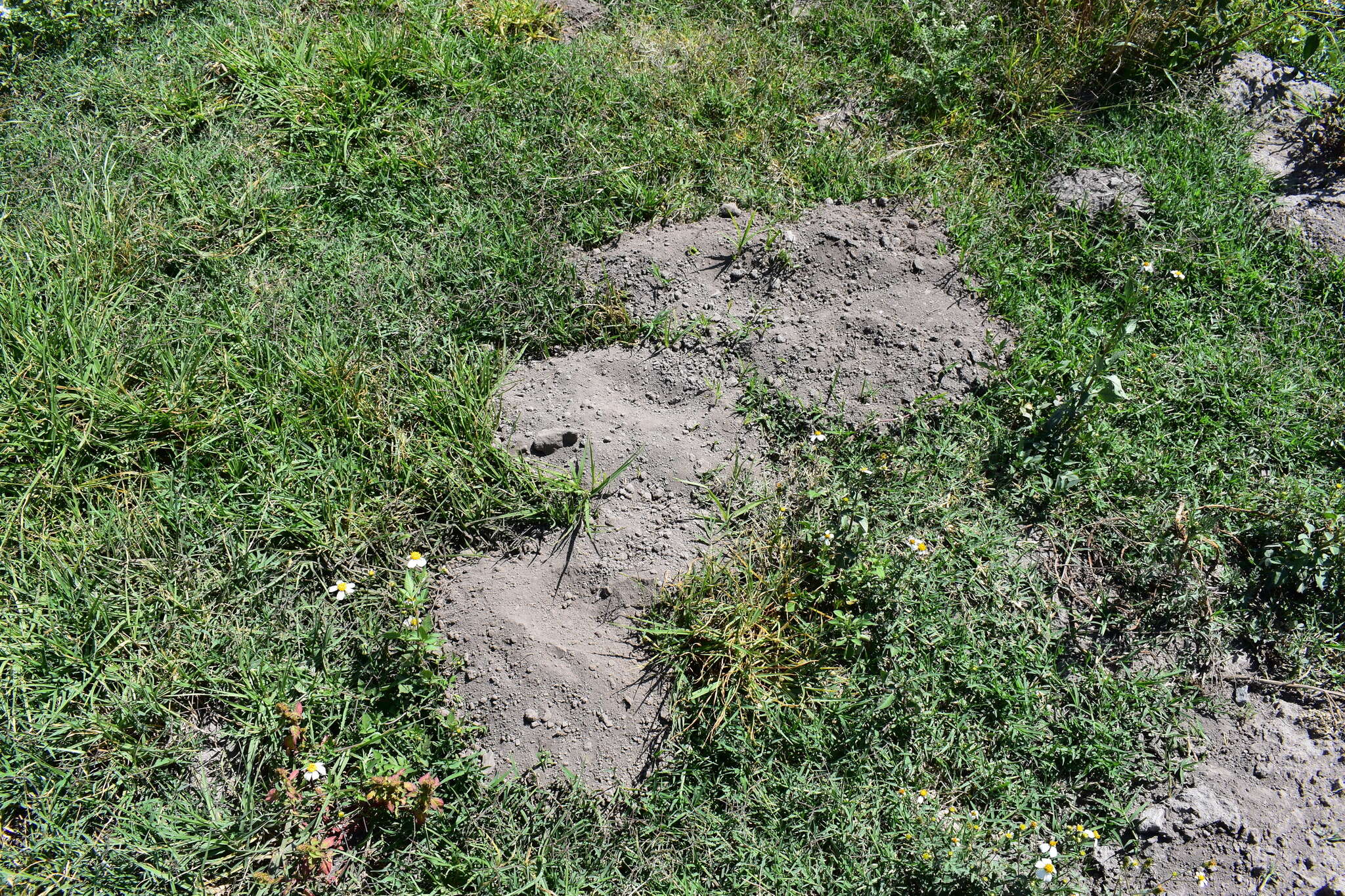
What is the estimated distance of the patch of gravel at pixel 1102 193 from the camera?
3535 millimetres

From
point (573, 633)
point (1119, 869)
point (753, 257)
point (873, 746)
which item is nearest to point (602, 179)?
point (753, 257)

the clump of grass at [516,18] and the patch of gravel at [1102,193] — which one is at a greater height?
the clump of grass at [516,18]

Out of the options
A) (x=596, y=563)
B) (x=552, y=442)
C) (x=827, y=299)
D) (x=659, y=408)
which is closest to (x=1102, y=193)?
(x=827, y=299)

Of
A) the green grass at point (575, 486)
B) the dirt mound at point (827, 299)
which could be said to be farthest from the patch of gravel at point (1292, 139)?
the dirt mound at point (827, 299)

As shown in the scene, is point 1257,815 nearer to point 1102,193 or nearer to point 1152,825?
point 1152,825

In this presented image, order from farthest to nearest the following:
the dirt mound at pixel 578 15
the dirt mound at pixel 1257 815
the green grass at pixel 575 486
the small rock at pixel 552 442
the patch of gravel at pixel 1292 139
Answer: the dirt mound at pixel 578 15, the patch of gravel at pixel 1292 139, the small rock at pixel 552 442, the green grass at pixel 575 486, the dirt mound at pixel 1257 815

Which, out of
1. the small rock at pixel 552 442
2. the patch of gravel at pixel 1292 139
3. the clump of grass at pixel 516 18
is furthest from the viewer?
the clump of grass at pixel 516 18

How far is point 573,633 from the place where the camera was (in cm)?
266

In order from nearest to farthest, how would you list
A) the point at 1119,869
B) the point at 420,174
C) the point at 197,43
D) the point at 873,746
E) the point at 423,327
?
the point at 1119,869 < the point at 873,746 < the point at 423,327 < the point at 420,174 < the point at 197,43

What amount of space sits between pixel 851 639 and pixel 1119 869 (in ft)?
3.03

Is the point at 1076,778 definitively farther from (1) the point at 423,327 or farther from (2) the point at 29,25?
(2) the point at 29,25

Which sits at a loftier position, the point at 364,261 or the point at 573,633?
the point at 364,261

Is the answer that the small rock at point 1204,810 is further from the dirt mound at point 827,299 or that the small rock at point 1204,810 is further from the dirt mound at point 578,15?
the dirt mound at point 578,15

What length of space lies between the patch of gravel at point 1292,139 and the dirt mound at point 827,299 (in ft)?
4.75
